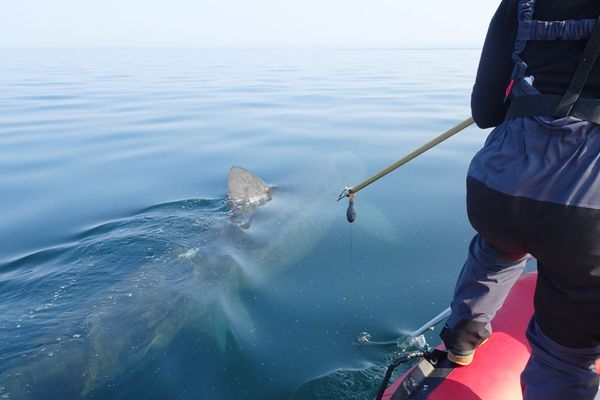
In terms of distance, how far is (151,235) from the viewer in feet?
21.6

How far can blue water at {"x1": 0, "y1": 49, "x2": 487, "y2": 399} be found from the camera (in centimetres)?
405

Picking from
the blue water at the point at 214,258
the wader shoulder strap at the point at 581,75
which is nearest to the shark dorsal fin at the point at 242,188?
the blue water at the point at 214,258

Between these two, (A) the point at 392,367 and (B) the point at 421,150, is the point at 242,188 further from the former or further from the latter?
(A) the point at 392,367

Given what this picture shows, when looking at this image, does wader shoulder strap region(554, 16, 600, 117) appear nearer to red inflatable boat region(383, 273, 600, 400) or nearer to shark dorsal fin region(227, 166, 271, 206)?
red inflatable boat region(383, 273, 600, 400)

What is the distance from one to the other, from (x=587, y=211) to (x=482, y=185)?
48 centimetres

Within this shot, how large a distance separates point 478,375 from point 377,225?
4010mm

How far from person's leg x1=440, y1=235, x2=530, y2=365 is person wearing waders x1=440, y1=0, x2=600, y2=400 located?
15 centimetres

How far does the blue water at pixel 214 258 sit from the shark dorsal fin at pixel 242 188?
36 centimetres

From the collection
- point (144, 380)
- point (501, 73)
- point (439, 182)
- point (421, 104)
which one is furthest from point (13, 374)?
point (421, 104)

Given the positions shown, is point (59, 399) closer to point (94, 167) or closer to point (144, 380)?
point (144, 380)

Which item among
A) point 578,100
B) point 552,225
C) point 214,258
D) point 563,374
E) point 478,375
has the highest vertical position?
point 578,100

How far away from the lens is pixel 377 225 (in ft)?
22.4

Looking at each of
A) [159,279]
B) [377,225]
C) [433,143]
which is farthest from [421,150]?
[159,279]

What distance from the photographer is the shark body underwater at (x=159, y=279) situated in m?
4.09
